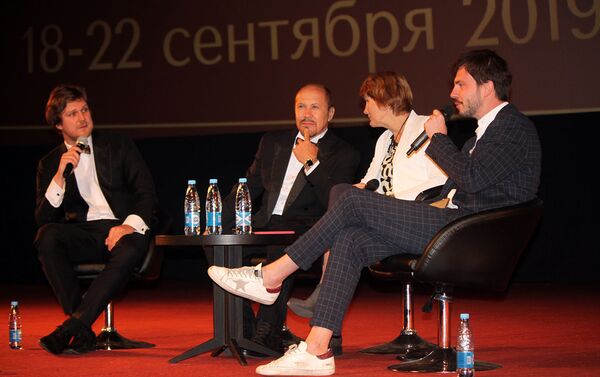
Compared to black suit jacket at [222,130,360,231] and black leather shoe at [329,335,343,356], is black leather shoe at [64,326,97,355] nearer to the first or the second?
black suit jacket at [222,130,360,231]

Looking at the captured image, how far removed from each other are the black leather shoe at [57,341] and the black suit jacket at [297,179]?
0.87 meters

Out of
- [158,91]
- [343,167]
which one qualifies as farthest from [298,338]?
[158,91]

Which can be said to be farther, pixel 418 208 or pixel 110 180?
pixel 110 180

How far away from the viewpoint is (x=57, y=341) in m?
3.70

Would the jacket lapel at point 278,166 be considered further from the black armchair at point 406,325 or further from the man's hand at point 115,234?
the black armchair at point 406,325

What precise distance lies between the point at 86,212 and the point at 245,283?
51.6 inches

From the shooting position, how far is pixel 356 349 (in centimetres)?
385

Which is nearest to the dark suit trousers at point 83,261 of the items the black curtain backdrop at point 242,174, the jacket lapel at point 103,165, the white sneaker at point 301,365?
the jacket lapel at point 103,165

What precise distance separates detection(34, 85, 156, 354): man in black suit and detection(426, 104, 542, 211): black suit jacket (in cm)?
153

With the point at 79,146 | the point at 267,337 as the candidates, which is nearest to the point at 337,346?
the point at 267,337

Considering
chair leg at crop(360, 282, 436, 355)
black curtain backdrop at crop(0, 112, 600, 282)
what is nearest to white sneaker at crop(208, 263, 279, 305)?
chair leg at crop(360, 282, 436, 355)

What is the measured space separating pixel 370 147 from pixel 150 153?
77.3 inches

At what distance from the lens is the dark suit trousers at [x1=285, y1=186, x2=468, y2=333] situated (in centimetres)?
310

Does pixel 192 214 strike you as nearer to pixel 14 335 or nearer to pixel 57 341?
pixel 57 341
